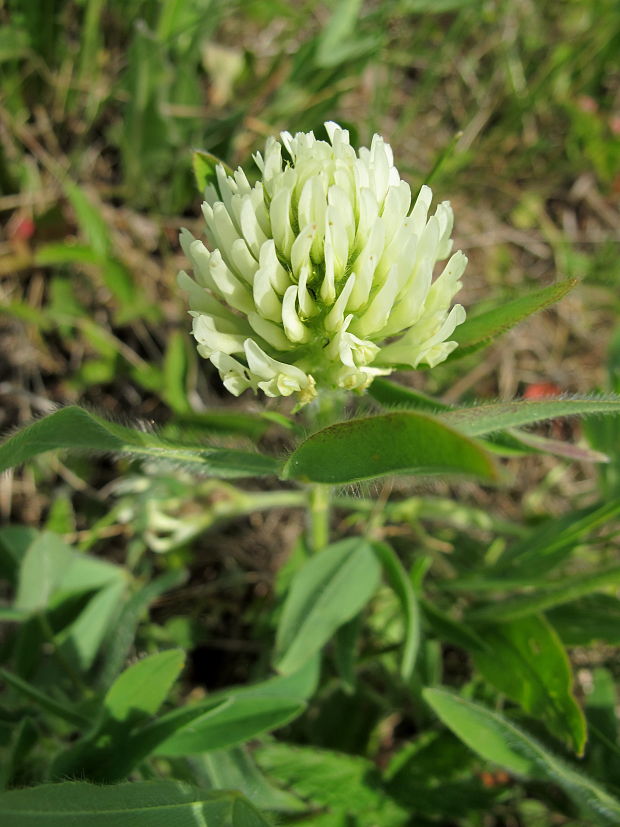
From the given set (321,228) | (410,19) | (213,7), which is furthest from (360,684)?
(410,19)

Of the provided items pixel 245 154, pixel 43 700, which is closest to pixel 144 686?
pixel 43 700

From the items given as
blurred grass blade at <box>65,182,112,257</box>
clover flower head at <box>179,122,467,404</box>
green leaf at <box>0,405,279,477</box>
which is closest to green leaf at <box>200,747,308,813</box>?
green leaf at <box>0,405,279,477</box>

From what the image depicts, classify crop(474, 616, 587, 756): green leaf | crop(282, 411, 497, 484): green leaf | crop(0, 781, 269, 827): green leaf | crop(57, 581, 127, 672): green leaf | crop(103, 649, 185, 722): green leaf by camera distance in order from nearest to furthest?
crop(282, 411, 497, 484): green leaf < crop(0, 781, 269, 827): green leaf < crop(103, 649, 185, 722): green leaf < crop(474, 616, 587, 756): green leaf < crop(57, 581, 127, 672): green leaf

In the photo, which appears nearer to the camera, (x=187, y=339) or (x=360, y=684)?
(x=360, y=684)

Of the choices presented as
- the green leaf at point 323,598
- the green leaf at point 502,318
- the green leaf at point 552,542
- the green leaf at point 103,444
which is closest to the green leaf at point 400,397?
the green leaf at point 502,318

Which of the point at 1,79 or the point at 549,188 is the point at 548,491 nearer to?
the point at 549,188

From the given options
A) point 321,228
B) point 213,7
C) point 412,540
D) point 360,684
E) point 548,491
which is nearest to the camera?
point 321,228

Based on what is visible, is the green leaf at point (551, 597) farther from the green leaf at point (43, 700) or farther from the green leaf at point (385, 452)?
the green leaf at point (43, 700)

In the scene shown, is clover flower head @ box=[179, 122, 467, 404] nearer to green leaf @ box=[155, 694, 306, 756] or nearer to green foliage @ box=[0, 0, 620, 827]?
green foliage @ box=[0, 0, 620, 827]
